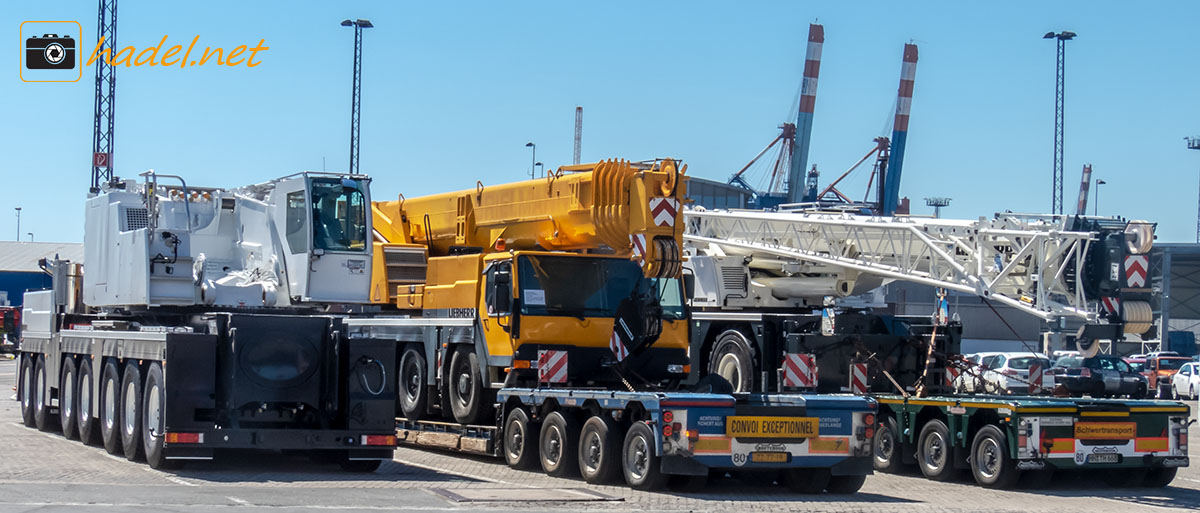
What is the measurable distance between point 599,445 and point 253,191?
6.41 meters

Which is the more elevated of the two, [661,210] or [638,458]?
[661,210]

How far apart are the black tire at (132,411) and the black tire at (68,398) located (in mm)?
3273

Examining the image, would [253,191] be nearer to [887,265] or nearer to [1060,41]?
[887,265]

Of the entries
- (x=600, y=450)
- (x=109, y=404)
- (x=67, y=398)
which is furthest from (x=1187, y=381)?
(x=109, y=404)

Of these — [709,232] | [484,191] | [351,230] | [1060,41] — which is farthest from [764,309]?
[1060,41]

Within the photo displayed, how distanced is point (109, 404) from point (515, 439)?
5141 mm

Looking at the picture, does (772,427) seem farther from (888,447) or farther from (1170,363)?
(1170,363)

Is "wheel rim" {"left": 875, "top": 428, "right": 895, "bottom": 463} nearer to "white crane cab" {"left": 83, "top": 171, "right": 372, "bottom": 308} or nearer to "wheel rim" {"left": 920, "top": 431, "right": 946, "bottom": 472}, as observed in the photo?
"wheel rim" {"left": 920, "top": 431, "right": 946, "bottom": 472}

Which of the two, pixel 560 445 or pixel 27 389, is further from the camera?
pixel 27 389

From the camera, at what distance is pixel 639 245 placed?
1677cm

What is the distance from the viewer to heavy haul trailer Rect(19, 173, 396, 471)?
15.7m

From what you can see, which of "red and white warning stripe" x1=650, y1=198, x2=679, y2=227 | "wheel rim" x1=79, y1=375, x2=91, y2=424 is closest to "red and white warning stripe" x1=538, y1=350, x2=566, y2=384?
"red and white warning stripe" x1=650, y1=198, x2=679, y2=227

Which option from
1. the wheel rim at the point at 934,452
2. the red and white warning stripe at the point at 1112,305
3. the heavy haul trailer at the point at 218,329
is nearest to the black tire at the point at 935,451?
the wheel rim at the point at 934,452

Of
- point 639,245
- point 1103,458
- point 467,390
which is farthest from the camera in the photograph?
point 467,390
